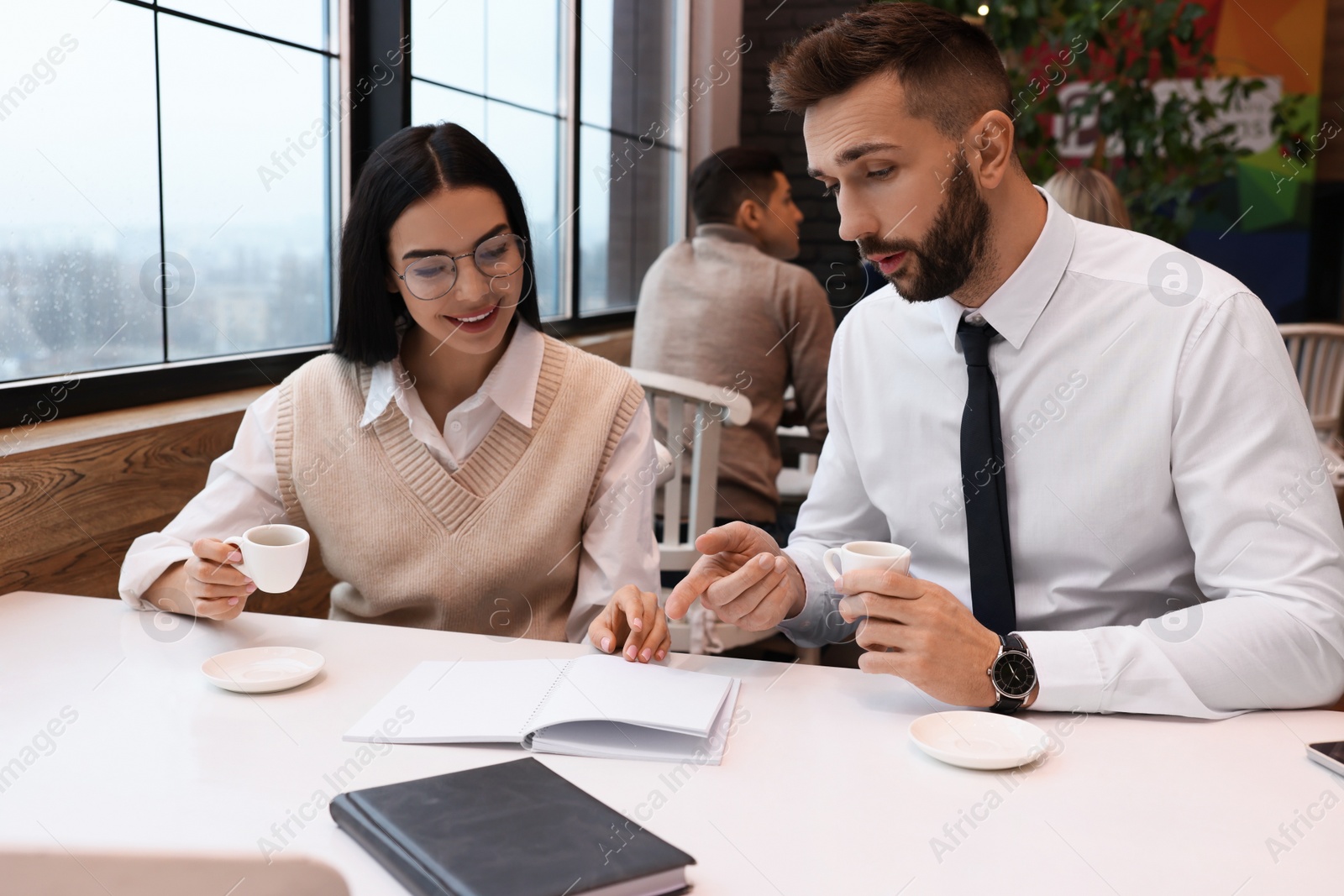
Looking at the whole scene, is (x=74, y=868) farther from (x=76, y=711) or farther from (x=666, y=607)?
(x=666, y=607)

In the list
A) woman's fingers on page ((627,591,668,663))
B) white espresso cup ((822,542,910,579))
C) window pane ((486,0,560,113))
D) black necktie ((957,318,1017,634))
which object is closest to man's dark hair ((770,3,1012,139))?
black necktie ((957,318,1017,634))

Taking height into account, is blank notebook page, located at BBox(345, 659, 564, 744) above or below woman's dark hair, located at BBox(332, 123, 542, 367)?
below

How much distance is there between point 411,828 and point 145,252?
5.38ft

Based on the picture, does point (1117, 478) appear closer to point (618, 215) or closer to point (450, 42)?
point (450, 42)

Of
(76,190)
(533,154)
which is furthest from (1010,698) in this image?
(533,154)

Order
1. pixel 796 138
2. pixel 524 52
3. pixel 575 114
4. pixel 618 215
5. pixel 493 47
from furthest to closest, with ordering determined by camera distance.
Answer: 1. pixel 796 138
2. pixel 618 215
3. pixel 575 114
4. pixel 524 52
5. pixel 493 47

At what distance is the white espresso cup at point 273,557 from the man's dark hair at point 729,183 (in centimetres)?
214

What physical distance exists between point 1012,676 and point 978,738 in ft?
0.32

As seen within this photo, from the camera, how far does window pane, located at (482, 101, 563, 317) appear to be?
12.4ft

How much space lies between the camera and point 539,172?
4062 mm

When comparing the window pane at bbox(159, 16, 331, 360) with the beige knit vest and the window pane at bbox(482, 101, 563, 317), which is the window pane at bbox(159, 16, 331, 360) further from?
the window pane at bbox(482, 101, 563, 317)

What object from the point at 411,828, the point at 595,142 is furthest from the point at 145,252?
the point at 595,142

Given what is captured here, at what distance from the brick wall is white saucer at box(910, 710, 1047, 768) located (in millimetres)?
4407

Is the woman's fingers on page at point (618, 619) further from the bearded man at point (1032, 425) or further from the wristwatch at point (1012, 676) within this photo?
the wristwatch at point (1012, 676)
